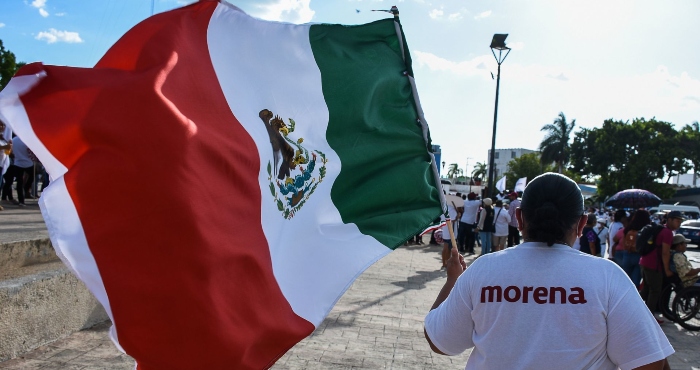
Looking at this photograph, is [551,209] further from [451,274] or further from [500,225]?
[500,225]

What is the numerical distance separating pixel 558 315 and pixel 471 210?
14.5m

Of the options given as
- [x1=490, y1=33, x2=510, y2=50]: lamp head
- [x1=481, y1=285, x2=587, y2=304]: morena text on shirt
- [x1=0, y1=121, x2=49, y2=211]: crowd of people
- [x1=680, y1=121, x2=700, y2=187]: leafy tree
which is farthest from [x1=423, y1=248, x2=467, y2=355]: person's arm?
[x1=680, y1=121, x2=700, y2=187]: leafy tree

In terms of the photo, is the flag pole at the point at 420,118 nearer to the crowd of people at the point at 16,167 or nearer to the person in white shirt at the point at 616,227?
the person in white shirt at the point at 616,227

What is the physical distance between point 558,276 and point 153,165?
5.20ft

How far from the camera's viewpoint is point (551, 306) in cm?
206

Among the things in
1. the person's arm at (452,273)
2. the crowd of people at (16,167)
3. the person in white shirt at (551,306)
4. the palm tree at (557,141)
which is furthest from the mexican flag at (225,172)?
the palm tree at (557,141)

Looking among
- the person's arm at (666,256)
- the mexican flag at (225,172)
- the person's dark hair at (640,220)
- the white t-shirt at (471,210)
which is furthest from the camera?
the white t-shirt at (471,210)

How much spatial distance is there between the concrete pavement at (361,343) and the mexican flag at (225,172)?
7.62ft

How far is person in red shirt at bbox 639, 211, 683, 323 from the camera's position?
8.73 metres

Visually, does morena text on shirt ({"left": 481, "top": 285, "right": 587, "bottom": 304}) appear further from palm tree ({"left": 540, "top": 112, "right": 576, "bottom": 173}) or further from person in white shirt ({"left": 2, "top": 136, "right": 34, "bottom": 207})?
palm tree ({"left": 540, "top": 112, "right": 576, "bottom": 173})

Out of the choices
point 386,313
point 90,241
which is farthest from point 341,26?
point 386,313

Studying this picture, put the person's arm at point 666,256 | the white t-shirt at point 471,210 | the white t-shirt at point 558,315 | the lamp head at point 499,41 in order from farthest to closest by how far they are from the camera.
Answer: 1. the lamp head at point 499,41
2. the white t-shirt at point 471,210
3. the person's arm at point 666,256
4. the white t-shirt at point 558,315

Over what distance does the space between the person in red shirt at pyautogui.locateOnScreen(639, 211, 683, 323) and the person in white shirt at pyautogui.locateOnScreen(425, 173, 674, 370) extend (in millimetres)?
7432

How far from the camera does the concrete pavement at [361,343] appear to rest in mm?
4910
